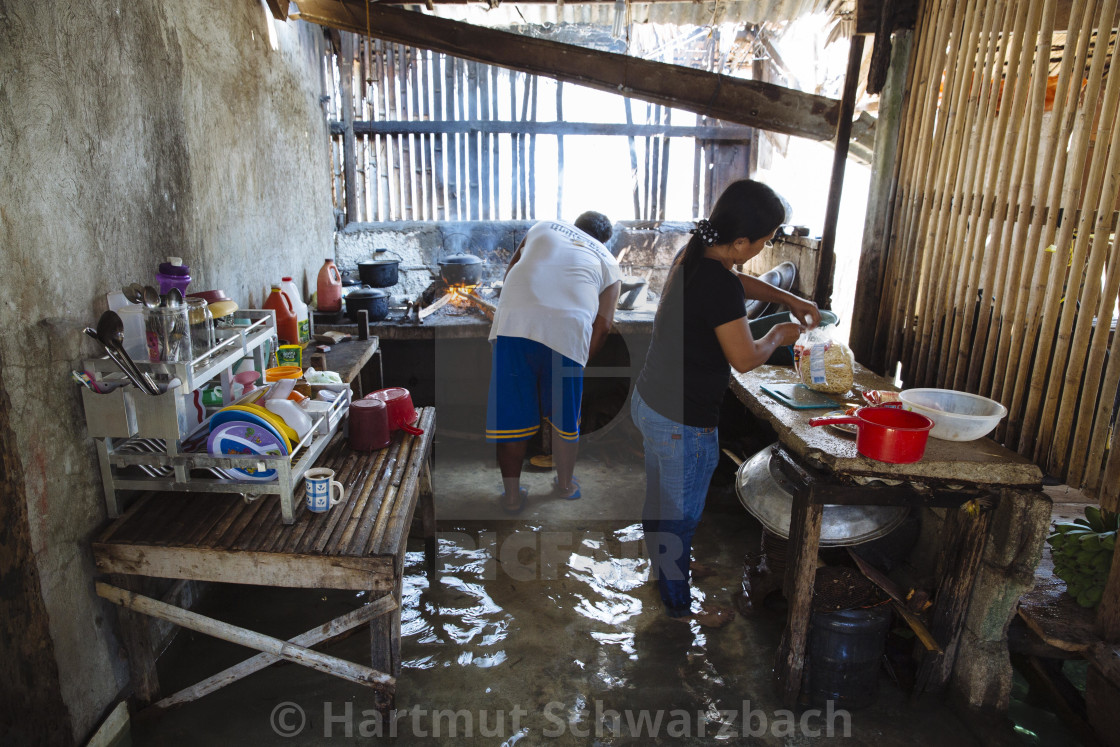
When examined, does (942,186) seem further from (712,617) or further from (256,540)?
(256,540)

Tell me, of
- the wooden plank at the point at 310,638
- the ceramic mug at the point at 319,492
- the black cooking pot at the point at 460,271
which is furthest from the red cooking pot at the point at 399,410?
the black cooking pot at the point at 460,271

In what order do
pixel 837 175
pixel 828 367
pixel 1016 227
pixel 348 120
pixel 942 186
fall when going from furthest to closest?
1. pixel 348 120
2. pixel 837 175
3. pixel 942 186
4. pixel 828 367
5. pixel 1016 227

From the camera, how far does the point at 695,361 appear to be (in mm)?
2871

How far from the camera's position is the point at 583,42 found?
6703 mm

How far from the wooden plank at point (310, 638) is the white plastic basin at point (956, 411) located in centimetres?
216

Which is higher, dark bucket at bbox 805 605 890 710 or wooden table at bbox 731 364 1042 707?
wooden table at bbox 731 364 1042 707

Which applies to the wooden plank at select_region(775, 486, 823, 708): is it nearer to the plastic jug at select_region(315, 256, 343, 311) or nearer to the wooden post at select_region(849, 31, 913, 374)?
the wooden post at select_region(849, 31, 913, 374)

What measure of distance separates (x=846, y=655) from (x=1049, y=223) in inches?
74.4

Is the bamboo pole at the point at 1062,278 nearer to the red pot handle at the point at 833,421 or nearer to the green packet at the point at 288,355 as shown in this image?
the red pot handle at the point at 833,421

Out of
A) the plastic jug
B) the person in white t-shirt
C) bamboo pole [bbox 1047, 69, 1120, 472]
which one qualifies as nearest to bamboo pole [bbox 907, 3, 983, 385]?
bamboo pole [bbox 1047, 69, 1120, 472]

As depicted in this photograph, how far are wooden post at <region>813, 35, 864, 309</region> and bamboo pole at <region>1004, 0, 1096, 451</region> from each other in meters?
1.52

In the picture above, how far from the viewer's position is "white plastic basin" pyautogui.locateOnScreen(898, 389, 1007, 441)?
8.55 ft

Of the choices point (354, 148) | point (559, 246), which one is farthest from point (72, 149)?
point (354, 148)

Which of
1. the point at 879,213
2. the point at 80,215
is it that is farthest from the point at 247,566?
the point at 879,213
